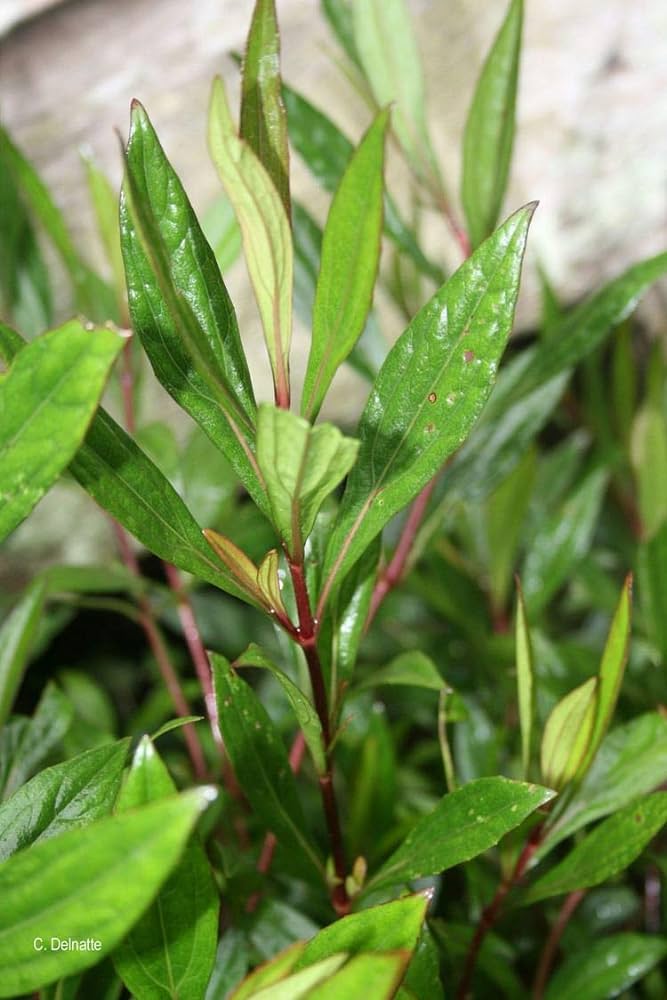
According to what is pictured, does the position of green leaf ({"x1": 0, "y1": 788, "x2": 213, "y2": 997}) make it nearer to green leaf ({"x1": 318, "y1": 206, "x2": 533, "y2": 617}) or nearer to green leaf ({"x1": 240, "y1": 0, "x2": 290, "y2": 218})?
green leaf ({"x1": 318, "y1": 206, "x2": 533, "y2": 617})

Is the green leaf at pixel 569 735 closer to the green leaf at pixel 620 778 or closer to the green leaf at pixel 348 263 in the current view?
the green leaf at pixel 620 778

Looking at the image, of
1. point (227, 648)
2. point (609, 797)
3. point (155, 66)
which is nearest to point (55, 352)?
point (609, 797)

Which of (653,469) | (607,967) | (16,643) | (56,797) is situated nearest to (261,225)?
(56,797)

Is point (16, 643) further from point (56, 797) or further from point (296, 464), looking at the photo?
point (296, 464)

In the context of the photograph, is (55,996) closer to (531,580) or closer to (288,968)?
(288,968)

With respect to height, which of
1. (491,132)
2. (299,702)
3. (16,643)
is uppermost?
(491,132)

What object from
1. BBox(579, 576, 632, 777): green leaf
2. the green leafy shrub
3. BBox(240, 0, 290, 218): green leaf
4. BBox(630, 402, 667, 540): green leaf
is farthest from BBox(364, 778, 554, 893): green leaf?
BBox(630, 402, 667, 540): green leaf
